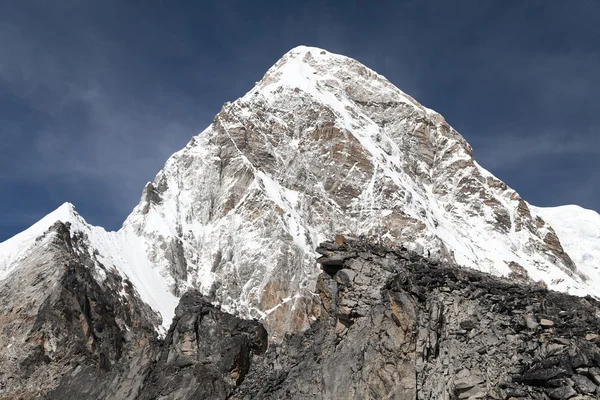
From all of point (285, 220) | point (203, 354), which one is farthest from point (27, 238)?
point (203, 354)

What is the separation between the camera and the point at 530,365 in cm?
1655

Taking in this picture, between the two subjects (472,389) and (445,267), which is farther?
(445,267)

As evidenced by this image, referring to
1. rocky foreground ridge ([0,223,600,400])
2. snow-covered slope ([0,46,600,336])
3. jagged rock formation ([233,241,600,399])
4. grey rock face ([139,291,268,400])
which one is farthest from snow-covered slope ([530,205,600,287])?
jagged rock formation ([233,241,600,399])

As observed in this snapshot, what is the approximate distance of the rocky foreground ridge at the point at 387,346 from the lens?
1678 centimetres

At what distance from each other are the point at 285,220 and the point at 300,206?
6.82 meters

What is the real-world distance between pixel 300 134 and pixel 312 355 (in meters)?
82.9

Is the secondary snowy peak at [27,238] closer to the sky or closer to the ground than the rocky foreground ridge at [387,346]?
closer to the sky

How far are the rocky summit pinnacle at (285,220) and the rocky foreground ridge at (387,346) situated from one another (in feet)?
85.2

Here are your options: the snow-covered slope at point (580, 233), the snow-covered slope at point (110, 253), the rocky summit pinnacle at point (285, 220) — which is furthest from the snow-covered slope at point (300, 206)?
the snow-covered slope at point (580, 233)

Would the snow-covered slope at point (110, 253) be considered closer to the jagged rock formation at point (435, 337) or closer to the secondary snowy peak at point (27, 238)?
the secondary snowy peak at point (27, 238)

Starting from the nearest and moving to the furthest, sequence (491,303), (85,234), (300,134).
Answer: (491,303) < (85,234) < (300,134)

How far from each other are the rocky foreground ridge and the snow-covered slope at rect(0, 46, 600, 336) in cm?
4312

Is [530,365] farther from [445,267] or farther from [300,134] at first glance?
[300,134]

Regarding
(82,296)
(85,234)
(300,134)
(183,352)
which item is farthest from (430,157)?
(183,352)
